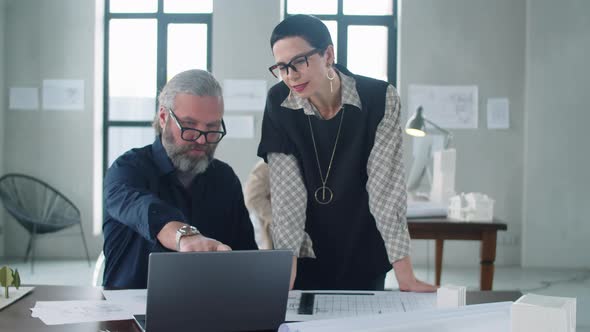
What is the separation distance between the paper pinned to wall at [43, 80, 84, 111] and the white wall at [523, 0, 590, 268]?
14.1 ft

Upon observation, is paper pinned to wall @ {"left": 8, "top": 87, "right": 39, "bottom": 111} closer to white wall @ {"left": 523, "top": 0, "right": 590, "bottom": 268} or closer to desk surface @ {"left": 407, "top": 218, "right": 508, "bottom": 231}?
desk surface @ {"left": 407, "top": 218, "right": 508, "bottom": 231}

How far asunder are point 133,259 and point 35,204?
16.0 ft

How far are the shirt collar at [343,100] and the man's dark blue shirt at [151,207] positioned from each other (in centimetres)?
32

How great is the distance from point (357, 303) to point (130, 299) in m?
0.51

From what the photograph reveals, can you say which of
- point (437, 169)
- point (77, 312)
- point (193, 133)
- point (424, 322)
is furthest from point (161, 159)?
point (437, 169)

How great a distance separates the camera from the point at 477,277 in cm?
530

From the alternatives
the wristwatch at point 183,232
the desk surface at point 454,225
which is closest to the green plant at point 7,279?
the wristwatch at point 183,232

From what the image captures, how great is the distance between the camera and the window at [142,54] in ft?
20.6

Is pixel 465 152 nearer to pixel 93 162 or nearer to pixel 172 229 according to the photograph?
pixel 93 162

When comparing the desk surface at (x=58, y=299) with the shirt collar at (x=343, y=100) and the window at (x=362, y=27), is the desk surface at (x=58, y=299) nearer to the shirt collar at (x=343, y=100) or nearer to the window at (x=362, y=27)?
the shirt collar at (x=343, y=100)

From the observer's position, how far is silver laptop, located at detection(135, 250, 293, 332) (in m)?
1.01

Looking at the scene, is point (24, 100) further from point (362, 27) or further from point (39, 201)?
point (362, 27)

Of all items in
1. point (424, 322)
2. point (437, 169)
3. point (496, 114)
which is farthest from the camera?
point (496, 114)

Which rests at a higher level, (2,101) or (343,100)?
(2,101)
